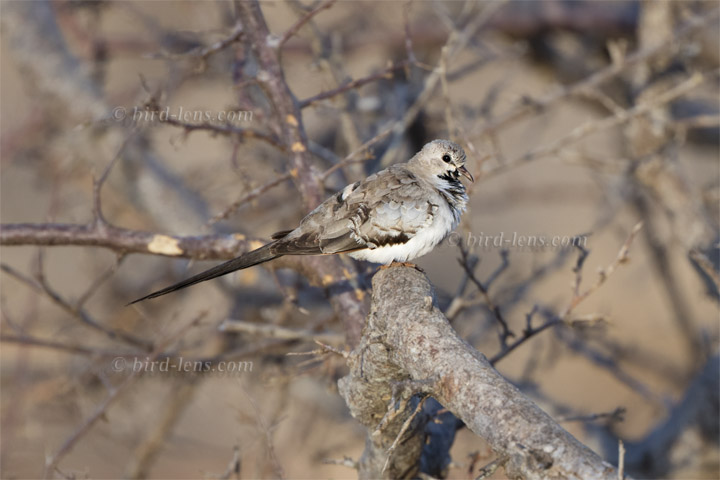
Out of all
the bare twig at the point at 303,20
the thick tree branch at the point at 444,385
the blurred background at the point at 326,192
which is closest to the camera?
the thick tree branch at the point at 444,385

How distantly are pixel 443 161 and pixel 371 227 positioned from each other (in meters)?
0.65

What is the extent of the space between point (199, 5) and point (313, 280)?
505 cm

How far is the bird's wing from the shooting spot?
3000 mm

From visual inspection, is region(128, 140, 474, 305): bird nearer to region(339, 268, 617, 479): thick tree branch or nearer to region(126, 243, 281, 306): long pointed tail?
region(126, 243, 281, 306): long pointed tail

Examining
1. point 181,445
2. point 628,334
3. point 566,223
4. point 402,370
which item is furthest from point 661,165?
point 566,223

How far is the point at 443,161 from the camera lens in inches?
135

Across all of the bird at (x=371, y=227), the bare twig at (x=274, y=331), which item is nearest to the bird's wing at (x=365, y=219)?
the bird at (x=371, y=227)

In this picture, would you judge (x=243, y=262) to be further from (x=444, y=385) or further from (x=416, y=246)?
(x=444, y=385)

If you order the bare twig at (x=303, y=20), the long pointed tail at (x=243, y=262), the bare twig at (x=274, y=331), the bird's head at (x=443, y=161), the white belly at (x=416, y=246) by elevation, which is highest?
the bare twig at (x=303, y=20)

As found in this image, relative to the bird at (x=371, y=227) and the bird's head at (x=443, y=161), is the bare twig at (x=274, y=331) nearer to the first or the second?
the bird at (x=371, y=227)

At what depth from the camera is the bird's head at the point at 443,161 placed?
3.41 m

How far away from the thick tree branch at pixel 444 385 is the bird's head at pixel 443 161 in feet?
2.40

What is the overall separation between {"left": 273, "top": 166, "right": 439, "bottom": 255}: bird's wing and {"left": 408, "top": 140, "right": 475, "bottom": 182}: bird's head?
32cm

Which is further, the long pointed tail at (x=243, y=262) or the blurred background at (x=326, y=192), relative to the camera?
the blurred background at (x=326, y=192)
